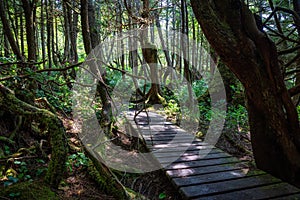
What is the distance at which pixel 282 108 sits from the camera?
2.79 m

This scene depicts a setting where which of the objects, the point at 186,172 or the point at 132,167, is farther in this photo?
the point at 132,167

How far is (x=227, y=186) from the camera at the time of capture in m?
2.74

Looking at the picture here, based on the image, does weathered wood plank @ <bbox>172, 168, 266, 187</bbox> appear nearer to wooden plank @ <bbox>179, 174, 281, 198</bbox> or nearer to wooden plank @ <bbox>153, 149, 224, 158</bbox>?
wooden plank @ <bbox>179, 174, 281, 198</bbox>

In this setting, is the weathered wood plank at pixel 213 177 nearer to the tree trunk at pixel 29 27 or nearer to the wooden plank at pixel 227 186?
the wooden plank at pixel 227 186

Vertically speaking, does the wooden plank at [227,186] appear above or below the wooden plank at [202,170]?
above

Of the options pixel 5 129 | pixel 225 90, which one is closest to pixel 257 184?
pixel 5 129

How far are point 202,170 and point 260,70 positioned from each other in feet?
5.24

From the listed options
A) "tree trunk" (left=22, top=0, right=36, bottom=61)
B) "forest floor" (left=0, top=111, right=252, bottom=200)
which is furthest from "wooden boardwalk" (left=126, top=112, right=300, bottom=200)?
"tree trunk" (left=22, top=0, right=36, bottom=61)

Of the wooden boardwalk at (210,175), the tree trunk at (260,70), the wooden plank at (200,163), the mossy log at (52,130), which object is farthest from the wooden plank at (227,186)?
the mossy log at (52,130)

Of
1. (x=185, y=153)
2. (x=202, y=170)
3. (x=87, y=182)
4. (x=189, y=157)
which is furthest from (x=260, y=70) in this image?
(x=87, y=182)

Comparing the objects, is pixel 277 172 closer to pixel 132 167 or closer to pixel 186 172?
pixel 186 172

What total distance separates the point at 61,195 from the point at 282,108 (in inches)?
110

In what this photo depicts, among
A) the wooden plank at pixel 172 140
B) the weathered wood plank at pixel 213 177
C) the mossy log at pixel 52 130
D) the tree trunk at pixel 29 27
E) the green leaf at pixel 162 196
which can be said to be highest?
the tree trunk at pixel 29 27

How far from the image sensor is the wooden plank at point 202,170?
3145mm
